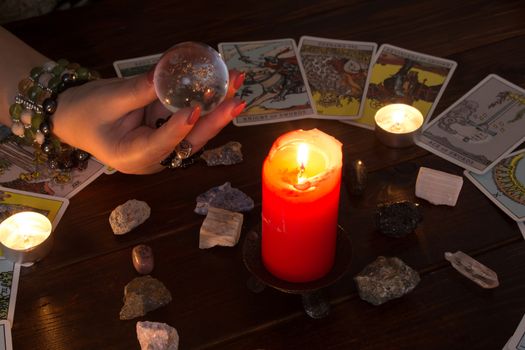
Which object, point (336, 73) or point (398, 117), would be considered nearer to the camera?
point (398, 117)

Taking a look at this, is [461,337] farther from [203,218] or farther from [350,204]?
[203,218]

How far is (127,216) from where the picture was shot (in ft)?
3.34

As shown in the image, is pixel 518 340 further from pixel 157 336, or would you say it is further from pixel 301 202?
pixel 157 336

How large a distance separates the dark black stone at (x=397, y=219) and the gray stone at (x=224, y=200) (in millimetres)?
205

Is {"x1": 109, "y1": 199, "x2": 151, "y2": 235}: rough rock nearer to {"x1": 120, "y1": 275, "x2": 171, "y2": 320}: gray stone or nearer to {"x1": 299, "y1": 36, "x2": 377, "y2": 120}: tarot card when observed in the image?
{"x1": 120, "y1": 275, "x2": 171, "y2": 320}: gray stone

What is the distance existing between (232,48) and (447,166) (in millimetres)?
518

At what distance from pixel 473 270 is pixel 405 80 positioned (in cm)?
47

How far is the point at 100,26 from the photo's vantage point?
4.70 feet

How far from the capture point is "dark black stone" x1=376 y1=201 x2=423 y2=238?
0.97 m

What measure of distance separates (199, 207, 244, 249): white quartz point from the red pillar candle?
0.13 m

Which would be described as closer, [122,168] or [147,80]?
[147,80]

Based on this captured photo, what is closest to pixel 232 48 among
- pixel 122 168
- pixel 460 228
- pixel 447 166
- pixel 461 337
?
pixel 122 168

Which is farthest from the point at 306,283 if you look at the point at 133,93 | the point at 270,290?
the point at 133,93

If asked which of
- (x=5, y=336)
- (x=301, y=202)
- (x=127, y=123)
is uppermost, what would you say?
(x=301, y=202)
